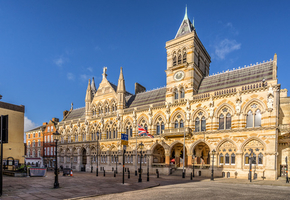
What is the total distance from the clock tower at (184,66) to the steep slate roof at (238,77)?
190 centimetres

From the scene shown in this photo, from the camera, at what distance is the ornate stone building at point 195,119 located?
26656 millimetres

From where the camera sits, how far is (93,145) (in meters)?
44.9

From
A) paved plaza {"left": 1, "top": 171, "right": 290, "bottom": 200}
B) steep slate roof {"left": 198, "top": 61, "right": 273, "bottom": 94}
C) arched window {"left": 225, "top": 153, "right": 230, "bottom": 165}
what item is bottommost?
arched window {"left": 225, "top": 153, "right": 230, "bottom": 165}

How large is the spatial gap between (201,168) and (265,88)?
14.3 metres

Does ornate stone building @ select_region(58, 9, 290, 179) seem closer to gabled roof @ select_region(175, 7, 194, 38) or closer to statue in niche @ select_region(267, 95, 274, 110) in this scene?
statue in niche @ select_region(267, 95, 274, 110)

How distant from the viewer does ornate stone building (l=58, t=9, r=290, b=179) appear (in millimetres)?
26656

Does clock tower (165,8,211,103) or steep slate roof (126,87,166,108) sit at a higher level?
clock tower (165,8,211,103)

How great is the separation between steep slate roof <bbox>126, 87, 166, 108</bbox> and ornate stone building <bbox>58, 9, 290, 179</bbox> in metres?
0.22

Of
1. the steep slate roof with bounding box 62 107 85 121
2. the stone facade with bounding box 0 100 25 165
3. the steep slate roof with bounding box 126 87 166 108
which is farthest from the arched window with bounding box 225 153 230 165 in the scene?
the steep slate roof with bounding box 62 107 85 121

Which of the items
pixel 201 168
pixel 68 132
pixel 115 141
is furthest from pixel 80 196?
pixel 68 132

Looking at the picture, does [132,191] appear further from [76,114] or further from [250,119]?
[76,114]

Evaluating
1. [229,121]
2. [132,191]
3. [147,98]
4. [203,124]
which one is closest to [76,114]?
[147,98]

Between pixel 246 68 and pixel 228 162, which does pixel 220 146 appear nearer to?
pixel 228 162

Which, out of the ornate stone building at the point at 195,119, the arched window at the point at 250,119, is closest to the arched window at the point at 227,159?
the ornate stone building at the point at 195,119
